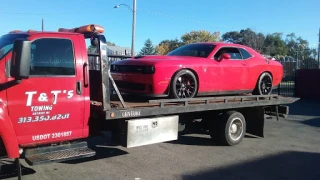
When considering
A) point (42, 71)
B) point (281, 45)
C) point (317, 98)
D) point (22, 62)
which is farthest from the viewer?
point (281, 45)

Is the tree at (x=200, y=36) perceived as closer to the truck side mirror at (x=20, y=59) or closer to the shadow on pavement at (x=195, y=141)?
the shadow on pavement at (x=195, y=141)

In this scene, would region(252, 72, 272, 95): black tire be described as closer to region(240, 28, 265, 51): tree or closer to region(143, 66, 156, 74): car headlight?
region(143, 66, 156, 74): car headlight

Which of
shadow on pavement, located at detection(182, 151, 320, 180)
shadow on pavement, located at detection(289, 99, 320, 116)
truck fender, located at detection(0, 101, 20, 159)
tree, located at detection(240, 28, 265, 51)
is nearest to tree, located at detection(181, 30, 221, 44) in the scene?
tree, located at detection(240, 28, 265, 51)

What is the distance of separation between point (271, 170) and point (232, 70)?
8.11 ft

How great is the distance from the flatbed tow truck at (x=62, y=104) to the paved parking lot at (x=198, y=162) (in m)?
0.55

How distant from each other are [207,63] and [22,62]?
→ 13.4 ft

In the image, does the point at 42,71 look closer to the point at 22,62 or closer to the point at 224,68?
the point at 22,62

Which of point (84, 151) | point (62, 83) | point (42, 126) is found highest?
point (62, 83)

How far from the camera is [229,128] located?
7.77 meters

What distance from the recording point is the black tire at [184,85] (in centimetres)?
672

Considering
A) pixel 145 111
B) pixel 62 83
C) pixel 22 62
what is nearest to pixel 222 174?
pixel 145 111

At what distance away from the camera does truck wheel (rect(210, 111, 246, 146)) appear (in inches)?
304

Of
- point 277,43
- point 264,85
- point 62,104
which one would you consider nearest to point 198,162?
point 62,104

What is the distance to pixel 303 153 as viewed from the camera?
24.6 ft
